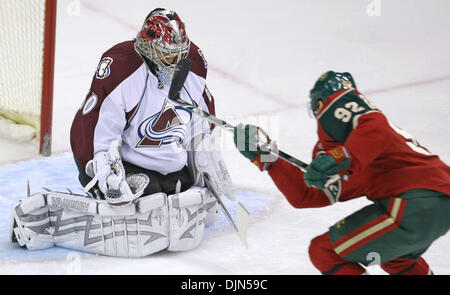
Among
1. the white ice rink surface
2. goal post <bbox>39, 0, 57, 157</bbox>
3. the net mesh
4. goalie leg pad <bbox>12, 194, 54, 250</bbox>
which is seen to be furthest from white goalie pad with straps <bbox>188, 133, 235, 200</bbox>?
the net mesh

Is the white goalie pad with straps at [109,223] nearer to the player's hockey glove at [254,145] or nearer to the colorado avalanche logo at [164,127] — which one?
the colorado avalanche logo at [164,127]

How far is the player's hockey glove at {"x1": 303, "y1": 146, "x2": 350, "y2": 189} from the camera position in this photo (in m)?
2.13

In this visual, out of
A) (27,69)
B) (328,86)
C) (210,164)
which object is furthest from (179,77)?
(27,69)

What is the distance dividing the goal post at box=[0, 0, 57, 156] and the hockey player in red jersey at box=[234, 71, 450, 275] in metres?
2.15

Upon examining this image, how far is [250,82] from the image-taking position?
4906mm

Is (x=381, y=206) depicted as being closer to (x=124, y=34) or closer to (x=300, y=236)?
(x=300, y=236)

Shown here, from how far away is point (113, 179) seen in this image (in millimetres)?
2801

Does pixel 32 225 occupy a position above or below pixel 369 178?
below

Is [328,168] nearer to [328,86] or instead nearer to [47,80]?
[328,86]

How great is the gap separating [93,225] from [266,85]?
2.19 metres

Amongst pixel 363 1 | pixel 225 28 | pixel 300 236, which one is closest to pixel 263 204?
pixel 300 236

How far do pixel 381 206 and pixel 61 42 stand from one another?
353 cm

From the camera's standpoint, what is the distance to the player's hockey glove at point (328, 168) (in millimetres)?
2135
